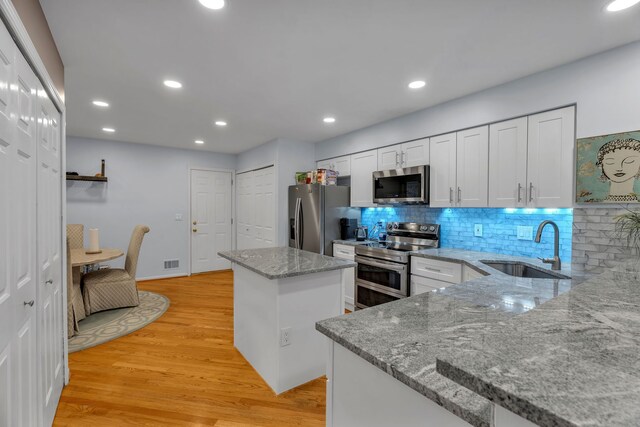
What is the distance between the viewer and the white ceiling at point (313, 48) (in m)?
1.72

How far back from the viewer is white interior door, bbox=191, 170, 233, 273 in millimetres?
5844

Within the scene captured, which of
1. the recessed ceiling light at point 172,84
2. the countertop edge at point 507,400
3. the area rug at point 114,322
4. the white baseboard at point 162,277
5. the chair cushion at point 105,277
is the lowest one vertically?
the area rug at point 114,322

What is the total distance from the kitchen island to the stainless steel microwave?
4.71 feet

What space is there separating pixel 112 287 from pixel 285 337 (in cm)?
281

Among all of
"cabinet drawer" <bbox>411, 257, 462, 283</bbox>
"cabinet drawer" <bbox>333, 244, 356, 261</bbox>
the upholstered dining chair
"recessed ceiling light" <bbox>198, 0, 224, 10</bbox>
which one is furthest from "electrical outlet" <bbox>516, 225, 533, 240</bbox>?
the upholstered dining chair

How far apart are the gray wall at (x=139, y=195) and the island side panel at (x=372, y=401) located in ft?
17.4

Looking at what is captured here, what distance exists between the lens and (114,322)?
11.2 feet

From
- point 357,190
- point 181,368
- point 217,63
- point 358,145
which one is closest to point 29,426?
point 181,368

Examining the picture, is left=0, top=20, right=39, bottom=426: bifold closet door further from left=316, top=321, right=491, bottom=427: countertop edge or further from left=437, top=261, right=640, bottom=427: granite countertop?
left=437, top=261, right=640, bottom=427: granite countertop

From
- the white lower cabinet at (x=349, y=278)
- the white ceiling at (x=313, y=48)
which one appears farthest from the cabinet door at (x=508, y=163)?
the white lower cabinet at (x=349, y=278)

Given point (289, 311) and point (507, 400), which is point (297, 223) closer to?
point (289, 311)

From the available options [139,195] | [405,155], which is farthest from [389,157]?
[139,195]

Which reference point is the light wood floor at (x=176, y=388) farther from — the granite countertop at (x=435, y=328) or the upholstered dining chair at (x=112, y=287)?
the granite countertop at (x=435, y=328)

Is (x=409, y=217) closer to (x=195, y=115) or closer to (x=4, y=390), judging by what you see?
(x=195, y=115)
